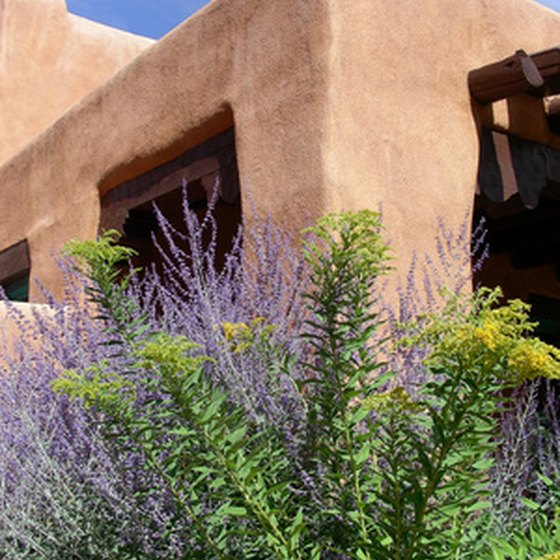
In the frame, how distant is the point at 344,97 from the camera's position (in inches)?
175

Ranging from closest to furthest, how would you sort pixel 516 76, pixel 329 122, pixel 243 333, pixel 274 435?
pixel 274 435 < pixel 243 333 < pixel 329 122 < pixel 516 76

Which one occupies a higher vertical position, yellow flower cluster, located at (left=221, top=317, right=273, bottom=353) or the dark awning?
the dark awning

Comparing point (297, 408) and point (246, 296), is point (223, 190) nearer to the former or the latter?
point (246, 296)

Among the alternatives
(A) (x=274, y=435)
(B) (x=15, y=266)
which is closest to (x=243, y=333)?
(A) (x=274, y=435)

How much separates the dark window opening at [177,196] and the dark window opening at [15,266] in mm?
946

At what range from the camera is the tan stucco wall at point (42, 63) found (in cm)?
981

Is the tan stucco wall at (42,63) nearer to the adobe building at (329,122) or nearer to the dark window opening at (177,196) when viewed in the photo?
the adobe building at (329,122)

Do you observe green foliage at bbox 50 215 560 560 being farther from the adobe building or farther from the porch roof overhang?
the porch roof overhang

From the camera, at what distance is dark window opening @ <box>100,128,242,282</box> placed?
210 inches

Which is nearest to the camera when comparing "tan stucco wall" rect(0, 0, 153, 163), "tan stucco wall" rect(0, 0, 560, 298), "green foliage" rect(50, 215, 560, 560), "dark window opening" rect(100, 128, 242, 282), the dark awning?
"green foliage" rect(50, 215, 560, 560)

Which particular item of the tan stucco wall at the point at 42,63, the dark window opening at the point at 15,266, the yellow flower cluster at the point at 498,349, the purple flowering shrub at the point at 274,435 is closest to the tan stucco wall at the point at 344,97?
the purple flowering shrub at the point at 274,435

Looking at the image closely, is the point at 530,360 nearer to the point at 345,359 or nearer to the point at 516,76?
the point at 345,359

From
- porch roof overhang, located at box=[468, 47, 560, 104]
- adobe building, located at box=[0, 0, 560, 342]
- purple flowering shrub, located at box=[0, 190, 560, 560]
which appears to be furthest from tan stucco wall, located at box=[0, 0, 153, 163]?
purple flowering shrub, located at box=[0, 190, 560, 560]

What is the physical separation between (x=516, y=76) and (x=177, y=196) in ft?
7.82
